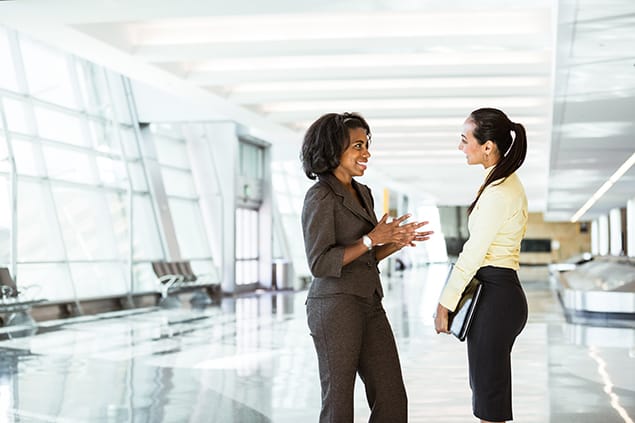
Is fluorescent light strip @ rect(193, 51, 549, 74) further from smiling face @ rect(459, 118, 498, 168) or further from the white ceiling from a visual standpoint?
smiling face @ rect(459, 118, 498, 168)

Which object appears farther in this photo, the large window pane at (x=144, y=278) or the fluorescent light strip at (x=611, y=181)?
the large window pane at (x=144, y=278)

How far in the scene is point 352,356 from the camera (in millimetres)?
3414

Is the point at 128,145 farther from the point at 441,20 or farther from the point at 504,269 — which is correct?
the point at 504,269

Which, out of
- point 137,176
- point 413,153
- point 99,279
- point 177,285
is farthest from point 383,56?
point 413,153

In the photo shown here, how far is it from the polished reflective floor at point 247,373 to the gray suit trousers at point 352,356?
108 inches

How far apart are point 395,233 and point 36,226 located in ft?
49.8

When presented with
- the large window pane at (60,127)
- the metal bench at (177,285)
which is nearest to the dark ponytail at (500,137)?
the large window pane at (60,127)

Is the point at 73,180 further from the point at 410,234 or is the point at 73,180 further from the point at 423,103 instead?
the point at 410,234

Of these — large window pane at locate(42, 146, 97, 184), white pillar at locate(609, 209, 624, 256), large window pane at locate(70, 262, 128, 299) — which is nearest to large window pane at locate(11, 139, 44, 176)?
large window pane at locate(42, 146, 97, 184)

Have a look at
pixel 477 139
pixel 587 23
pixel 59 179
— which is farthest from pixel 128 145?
pixel 477 139

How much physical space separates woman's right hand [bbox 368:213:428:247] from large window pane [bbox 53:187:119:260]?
51.8 feet

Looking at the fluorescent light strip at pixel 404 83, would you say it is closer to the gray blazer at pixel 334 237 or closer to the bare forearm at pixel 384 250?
the bare forearm at pixel 384 250

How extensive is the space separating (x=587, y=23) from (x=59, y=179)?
42.3 ft

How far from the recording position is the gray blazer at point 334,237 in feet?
11.1
